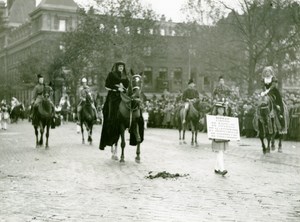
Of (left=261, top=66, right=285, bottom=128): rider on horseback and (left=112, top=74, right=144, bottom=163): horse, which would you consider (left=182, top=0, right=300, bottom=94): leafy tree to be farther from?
(left=112, top=74, right=144, bottom=163): horse

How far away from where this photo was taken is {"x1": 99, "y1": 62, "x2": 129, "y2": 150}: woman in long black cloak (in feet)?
54.7

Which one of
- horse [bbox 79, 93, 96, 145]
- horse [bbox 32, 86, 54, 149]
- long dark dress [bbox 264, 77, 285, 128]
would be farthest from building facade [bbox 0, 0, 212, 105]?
long dark dress [bbox 264, 77, 285, 128]

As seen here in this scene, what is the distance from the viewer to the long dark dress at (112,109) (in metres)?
16.7

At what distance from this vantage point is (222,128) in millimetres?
13281

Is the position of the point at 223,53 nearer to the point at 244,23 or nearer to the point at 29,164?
the point at 244,23

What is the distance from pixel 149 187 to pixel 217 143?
256 centimetres

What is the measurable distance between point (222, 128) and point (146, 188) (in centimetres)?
267

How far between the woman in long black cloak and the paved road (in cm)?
65

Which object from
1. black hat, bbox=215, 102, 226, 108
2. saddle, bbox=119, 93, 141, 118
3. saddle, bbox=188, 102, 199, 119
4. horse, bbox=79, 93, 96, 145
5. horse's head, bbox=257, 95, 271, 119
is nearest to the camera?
black hat, bbox=215, 102, 226, 108

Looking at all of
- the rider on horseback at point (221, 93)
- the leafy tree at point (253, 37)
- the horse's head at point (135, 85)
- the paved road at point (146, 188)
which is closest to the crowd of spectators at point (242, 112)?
the rider on horseback at point (221, 93)

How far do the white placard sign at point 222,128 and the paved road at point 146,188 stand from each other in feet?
2.59

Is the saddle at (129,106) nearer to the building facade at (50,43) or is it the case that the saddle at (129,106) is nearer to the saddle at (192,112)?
the saddle at (192,112)

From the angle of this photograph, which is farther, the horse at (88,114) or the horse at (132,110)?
the horse at (88,114)

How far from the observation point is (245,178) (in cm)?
1285
